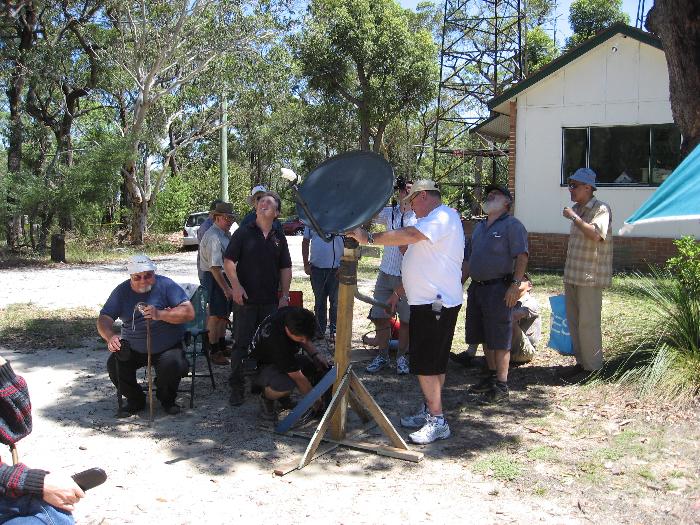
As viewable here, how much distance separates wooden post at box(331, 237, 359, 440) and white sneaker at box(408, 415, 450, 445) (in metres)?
0.51

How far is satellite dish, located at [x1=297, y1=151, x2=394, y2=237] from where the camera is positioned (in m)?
4.49

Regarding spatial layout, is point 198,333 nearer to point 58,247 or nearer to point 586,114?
point 586,114

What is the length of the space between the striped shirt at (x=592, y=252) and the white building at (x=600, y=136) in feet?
28.6

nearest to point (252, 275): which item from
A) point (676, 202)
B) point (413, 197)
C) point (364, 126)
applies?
point (413, 197)

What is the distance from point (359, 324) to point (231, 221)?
2861mm

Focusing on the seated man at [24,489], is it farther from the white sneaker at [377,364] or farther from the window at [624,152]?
the window at [624,152]

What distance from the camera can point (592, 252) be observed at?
6000mm

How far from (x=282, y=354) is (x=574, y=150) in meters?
11.5

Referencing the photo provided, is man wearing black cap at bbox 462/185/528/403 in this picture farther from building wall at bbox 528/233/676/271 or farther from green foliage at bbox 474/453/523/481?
building wall at bbox 528/233/676/271

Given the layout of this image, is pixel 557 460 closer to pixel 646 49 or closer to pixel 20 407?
pixel 20 407

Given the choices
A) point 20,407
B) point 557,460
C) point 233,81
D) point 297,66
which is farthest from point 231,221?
point 297,66

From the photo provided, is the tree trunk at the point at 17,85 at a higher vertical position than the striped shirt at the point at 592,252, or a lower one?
higher

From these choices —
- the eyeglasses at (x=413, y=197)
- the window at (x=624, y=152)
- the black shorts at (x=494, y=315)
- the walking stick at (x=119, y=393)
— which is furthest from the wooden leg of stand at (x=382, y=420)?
the window at (x=624, y=152)

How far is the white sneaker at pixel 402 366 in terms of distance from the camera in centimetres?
666
